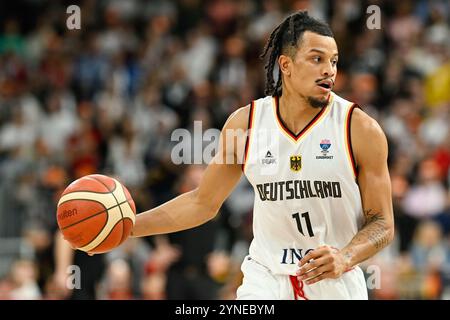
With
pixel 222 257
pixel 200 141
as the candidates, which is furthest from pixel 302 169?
pixel 200 141

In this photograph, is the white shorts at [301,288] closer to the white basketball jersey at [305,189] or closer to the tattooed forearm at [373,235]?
the white basketball jersey at [305,189]

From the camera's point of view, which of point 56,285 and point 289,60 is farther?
point 56,285

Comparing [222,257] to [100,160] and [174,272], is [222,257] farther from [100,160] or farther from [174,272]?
[100,160]

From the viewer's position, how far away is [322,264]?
207 inches

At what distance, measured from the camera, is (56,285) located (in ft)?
36.6

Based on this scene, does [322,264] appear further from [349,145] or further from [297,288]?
[349,145]

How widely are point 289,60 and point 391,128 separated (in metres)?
7.20

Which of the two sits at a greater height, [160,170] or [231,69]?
[231,69]

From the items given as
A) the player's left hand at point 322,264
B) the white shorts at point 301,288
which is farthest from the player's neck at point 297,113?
the player's left hand at point 322,264

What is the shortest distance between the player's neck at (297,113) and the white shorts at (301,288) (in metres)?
0.99

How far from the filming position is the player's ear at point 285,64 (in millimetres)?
6188

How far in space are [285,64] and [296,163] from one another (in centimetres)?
70

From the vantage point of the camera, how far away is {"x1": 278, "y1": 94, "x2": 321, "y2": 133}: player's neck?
6.16 metres

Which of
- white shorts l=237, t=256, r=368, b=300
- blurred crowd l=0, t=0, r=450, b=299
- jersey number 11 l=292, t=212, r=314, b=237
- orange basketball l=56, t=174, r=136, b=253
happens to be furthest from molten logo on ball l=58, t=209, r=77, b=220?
blurred crowd l=0, t=0, r=450, b=299
